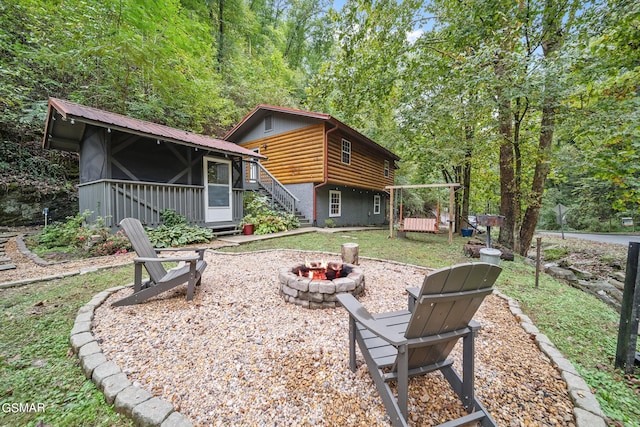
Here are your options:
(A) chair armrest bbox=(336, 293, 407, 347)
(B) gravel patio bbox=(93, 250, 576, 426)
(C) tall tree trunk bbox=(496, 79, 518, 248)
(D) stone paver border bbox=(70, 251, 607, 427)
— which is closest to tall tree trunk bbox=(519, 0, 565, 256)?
(C) tall tree trunk bbox=(496, 79, 518, 248)

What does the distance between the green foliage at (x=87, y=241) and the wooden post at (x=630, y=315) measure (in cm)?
752

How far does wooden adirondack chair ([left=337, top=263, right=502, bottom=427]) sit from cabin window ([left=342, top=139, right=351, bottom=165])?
1039 cm

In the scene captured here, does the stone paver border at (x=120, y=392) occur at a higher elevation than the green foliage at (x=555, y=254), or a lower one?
higher

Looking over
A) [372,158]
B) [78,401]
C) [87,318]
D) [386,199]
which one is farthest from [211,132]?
[78,401]

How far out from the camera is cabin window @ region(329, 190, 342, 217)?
11602 millimetres

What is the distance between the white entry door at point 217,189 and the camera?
7.74m

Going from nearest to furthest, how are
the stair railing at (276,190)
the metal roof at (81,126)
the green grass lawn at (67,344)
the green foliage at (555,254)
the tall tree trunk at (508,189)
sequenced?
the green grass lawn at (67,344), the metal roof at (81,126), the tall tree trunk at (508,189), the green foliage at (555,254), the stair railing at (276,190)

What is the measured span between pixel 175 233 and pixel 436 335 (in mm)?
6513

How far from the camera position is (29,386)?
1642 mm

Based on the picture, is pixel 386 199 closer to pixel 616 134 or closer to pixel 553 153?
pixel 553 153

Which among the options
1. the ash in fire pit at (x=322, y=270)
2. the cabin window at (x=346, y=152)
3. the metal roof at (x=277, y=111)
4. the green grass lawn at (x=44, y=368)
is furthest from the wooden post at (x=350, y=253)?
the cabin window at (x=346, y=152)

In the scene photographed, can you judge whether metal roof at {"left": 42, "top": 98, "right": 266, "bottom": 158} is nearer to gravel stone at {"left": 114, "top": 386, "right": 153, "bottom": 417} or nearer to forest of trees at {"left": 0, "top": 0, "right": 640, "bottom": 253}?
forest of trees at {"left": 0, "top": 0, "right": 640, "bottom": 253}

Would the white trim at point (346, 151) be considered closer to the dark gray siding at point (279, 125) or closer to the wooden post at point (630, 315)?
the dark gray siding at point (279, 125)

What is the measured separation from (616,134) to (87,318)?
807cm
